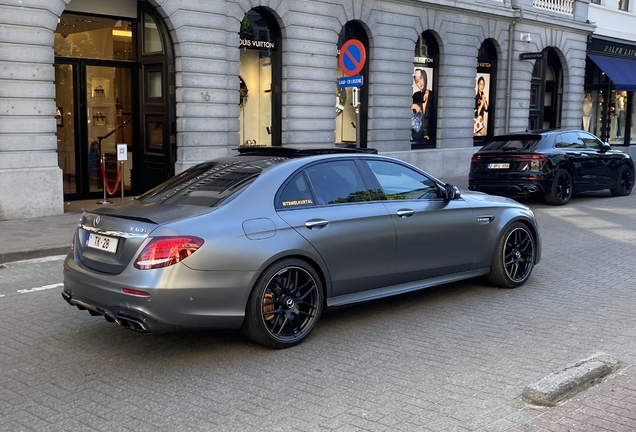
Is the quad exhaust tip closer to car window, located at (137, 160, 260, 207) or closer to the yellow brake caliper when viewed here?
the yellow brake caliper

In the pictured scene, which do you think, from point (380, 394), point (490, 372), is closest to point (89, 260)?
point (380, 394)

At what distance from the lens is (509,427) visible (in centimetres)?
414

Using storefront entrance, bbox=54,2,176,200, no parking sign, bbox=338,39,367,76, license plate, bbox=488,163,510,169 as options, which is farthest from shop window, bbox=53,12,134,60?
license plate, bbox=488,163,510,169

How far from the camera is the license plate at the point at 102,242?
208 inches

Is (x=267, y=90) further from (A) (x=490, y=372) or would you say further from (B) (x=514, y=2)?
(A) (x=490, y=372)

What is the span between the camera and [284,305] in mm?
5547

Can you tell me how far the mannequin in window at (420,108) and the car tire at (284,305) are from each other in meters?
15.7

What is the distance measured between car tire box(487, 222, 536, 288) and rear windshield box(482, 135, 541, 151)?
7.62 meters

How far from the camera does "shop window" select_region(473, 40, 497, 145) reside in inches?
911

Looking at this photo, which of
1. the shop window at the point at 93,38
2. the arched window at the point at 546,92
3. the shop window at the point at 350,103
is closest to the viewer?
the shop window at the point at 93,38

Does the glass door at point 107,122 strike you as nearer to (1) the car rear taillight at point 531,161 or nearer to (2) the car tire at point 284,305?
(1) the car rear taillight at point 531,161

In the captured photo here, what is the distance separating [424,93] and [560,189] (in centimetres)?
666

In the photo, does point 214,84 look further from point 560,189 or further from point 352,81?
point 560,189

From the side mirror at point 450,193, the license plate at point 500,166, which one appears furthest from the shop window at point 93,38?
the side mirror at point 450,193
